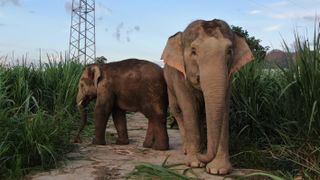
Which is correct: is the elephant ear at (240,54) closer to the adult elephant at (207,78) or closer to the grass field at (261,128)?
the adult elephant at (207,78)

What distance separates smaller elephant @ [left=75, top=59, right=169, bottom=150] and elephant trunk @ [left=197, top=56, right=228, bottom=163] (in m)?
2.12

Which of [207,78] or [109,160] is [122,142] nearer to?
[109,160]

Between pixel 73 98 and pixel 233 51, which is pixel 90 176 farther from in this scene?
pixel 73 98

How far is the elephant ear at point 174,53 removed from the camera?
565 centimetres

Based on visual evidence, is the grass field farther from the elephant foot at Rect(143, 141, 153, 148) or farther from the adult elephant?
the elephant foot at Rect(143, 141, 153, 148)

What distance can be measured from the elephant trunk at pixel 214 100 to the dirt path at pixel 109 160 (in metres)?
0.50

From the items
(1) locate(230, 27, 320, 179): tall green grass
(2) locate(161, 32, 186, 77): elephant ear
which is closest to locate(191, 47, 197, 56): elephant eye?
(2) locate(161, 32, 186, 77): elephant ear

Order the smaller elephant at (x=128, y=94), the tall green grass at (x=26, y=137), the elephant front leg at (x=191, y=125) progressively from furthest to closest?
1. the smaller elephant at (x=128, y=94)
2. the elephant front leg at (x=191, y=125)
3. the tall green grass at (x=26, y=137)

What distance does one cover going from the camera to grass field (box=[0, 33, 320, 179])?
17.2 ft

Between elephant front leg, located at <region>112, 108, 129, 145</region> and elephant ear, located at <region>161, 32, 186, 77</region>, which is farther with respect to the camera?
elephant front leg, located at <region>112, 108, 129, 145</region>

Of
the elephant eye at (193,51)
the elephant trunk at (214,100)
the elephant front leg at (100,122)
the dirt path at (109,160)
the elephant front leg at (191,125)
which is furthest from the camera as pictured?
the elephant front leg at (100,122)

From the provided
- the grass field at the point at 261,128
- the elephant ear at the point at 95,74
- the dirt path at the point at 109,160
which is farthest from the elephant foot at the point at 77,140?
the elephant ear at the point at 95,74

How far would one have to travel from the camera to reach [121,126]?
25.2ft

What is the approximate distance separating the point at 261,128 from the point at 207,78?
5.69 ft
